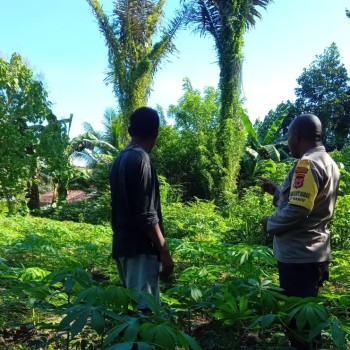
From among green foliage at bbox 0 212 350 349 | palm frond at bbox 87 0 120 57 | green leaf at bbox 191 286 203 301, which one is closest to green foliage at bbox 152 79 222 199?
palm frond at bbox 87 0 120 57

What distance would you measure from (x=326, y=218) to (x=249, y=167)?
14.2 metres

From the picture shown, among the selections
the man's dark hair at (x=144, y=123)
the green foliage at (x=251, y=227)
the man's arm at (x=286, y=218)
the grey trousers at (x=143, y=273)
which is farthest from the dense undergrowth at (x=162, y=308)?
the green foliage at (x=251, y=227)

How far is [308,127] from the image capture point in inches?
104

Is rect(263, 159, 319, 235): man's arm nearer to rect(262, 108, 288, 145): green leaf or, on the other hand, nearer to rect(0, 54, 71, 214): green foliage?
rect(0, 54, 71, 214): green foliage

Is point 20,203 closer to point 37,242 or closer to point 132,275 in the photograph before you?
point 37,242

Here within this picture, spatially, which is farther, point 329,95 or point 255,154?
point 329,95

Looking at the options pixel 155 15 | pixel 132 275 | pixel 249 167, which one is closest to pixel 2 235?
pixel 132 275

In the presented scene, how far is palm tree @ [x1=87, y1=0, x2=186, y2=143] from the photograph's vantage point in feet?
60.2

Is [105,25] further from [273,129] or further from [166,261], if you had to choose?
[166,261]

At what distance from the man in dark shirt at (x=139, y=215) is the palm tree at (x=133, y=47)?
52.1 feet

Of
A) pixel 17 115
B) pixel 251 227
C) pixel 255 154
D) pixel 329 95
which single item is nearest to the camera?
pixel 251 227

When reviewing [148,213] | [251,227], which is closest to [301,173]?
[148,213]

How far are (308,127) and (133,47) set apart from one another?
1741cm

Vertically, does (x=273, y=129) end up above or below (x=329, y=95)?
below
